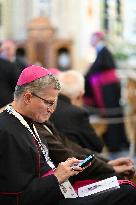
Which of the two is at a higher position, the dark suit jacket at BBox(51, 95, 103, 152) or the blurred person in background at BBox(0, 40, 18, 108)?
the blurred person in background at BBox(0, 40, 18, 108)

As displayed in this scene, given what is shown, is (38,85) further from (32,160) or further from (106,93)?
(106,93)

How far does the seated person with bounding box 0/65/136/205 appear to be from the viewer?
294 centimetres

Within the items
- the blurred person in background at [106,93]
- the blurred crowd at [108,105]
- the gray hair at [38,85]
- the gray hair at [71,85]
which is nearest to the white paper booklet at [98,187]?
the gray hair at [38,85]

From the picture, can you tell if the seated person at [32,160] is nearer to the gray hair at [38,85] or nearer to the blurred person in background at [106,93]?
the gray hair at [38,85]

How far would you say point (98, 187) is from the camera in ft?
10.8

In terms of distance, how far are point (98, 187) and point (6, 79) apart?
2292 mm

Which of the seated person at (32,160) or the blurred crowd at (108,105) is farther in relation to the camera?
the blurred crowd at (108,105)

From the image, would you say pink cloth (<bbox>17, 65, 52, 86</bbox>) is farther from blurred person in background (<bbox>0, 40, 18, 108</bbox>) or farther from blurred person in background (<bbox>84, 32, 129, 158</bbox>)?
blurred person in background (<bbox>84, 32, 129, 158</bbox>)

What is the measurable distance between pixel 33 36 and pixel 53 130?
34.3ft

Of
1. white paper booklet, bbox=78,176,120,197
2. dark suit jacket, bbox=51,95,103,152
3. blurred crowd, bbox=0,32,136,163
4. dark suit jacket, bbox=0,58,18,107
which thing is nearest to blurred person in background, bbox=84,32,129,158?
blurred crowd, bbox=0,32,136,163

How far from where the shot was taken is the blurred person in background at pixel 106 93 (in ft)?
27.9

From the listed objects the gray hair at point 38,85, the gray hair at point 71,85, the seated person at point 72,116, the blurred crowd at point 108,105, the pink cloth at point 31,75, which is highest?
the pink cloth at point 31,75

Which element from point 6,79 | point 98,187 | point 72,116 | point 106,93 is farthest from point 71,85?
point 106,93

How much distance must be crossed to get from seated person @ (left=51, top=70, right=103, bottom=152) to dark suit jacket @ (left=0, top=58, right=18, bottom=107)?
36.7 inches
